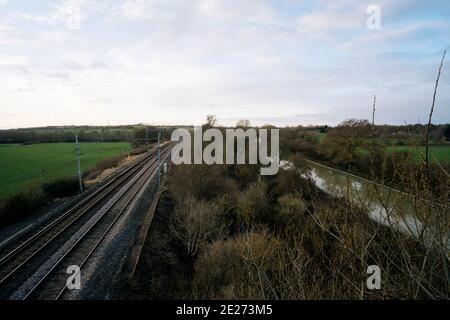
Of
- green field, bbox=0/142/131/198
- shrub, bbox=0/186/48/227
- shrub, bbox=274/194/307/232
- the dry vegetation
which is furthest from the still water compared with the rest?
green field, bbox=0/142/131/198

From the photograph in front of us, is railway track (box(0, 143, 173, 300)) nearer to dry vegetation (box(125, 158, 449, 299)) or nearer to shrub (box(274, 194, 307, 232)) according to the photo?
dry vegetation (box(125, 158, 449, 299))

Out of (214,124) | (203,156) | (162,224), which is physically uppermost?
(214,124)

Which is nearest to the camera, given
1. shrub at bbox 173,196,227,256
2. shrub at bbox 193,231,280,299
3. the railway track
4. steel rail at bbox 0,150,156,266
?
the railway track

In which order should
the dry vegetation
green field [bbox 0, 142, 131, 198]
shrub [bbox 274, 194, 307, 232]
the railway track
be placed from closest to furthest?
the dry vegetation → the railway track → shrub [bbox 274, 194, 307, 232] → green field [bbox 0, 142, 131, 198]

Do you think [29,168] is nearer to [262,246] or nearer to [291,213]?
[291,213]

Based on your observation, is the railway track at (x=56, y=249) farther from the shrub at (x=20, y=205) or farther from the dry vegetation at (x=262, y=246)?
the dry vegetation at (x=262, y=246)

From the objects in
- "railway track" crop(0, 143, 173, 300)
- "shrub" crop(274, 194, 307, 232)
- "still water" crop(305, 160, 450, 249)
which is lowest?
"shrub" crop(274, 194, 307, 232)

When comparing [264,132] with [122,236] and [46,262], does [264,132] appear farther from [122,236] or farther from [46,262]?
[46,262]

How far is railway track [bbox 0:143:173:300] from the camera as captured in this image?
11.9 meters

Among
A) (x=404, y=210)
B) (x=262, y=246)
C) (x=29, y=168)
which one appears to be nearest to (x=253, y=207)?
(x=262, y=246)

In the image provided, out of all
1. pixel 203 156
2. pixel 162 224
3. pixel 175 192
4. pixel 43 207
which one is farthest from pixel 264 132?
pixel 43 207

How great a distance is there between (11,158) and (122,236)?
180 ft

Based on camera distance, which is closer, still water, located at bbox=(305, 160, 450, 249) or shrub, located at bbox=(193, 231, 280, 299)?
still water, located at bbox=(305, 160, 450, 249)
